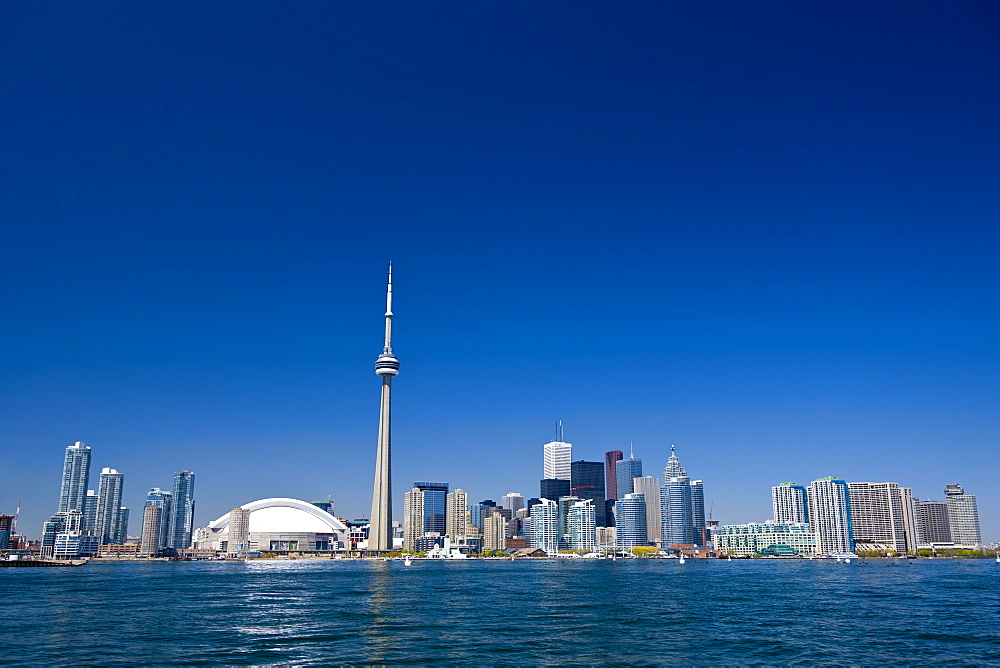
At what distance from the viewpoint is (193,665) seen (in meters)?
38.2

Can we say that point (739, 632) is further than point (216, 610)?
No

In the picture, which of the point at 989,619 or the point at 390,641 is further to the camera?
the point at 989,619

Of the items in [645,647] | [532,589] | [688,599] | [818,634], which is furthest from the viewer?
[532,589]

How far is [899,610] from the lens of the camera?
67188 mm

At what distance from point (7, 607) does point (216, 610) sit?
791 inches

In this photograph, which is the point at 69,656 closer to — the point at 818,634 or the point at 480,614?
the point at 480,614

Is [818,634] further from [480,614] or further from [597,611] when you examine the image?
[480,614]

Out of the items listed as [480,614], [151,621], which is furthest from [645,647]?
[151,621]

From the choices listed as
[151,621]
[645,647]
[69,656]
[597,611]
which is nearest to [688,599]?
[597,611]

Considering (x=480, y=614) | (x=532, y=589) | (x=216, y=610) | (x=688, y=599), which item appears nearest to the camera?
(x=480, y=614)

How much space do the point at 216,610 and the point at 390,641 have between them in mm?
28976

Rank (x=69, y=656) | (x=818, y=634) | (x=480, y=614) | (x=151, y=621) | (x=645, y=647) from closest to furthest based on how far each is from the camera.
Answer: (x=69, y=656)
(x=645, y=647)
(x=818, y=634)
(x=151, y=621)
(x=480, y=614)

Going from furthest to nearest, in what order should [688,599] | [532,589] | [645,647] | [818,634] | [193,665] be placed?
1. [532,589]
2. [688,599]
3. [818,634]
4. [645,647]
5. [193,665]

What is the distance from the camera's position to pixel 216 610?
67562mm
